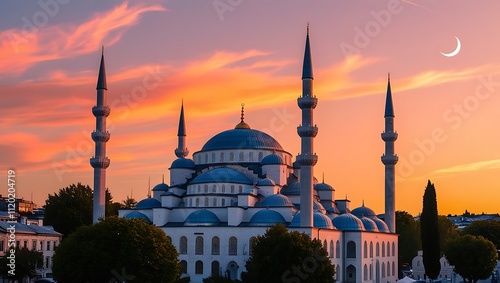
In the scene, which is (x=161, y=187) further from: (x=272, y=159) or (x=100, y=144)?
(x=272, y=159)

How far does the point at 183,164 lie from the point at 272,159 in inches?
261

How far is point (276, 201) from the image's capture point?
4644cm

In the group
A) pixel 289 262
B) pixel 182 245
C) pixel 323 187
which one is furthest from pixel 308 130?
pixel 323 187

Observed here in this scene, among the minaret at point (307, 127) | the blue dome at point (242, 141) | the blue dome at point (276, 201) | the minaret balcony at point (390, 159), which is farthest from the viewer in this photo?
the minaret balcony at point (390, 159)

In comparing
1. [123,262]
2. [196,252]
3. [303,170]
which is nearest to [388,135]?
[303,170]

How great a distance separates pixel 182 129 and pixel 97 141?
35.2ft

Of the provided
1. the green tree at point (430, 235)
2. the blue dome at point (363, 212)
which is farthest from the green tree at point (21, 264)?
the blue dome at point (363, 212)

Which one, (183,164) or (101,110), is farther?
(183,164)

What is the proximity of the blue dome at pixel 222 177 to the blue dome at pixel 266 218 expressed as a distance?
12.4 feet

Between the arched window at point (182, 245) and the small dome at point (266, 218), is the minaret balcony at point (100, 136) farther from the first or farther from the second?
the small dome at point (266, 218)

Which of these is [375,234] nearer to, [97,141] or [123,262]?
[97,141]

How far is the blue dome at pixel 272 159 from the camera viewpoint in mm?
51250

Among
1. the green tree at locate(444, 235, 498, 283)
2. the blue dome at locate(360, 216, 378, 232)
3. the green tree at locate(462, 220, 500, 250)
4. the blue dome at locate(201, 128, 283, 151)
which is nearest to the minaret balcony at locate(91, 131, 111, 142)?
the blue dome at locate(201, 128, 283, 151)

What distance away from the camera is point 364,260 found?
159 feet
